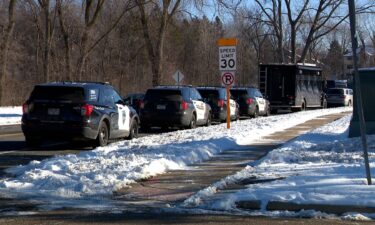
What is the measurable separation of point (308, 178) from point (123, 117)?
8.76m

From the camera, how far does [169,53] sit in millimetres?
85812

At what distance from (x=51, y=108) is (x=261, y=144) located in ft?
18.3

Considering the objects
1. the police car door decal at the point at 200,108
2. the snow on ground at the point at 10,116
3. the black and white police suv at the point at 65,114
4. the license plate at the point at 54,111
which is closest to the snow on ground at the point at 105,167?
the black and white police suv at the point at 65,114

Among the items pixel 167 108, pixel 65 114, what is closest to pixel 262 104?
pixel 167 108

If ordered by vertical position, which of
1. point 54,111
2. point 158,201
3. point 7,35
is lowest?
point 158,201

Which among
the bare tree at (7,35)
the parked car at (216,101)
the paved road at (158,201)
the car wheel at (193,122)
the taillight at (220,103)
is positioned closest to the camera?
the paved road at (158,201)

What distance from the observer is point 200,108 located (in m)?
24.5

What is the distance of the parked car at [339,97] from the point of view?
54625mm

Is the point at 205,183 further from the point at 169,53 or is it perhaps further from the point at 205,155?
the point at 169,53

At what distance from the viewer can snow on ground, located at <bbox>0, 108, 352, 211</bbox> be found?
31.6ft

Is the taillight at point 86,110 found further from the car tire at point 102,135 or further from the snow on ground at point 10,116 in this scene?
the snow on ground at point 10,116

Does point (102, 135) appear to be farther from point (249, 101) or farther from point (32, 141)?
point (249, 101)

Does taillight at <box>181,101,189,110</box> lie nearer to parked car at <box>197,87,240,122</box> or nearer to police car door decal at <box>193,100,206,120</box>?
police car door decal at <box>193,100,206,120</box>

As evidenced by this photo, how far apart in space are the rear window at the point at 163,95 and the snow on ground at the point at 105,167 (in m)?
6.03
